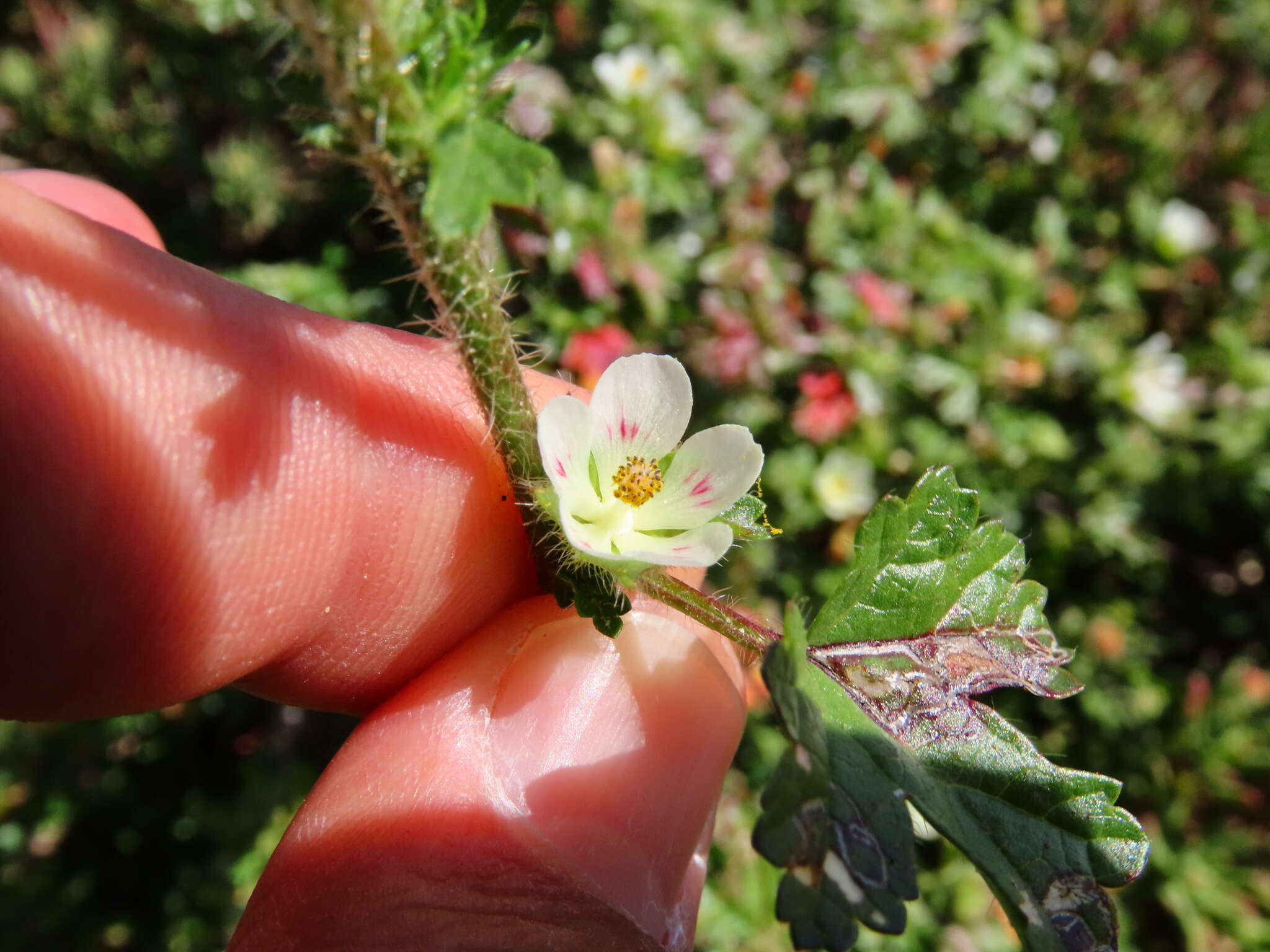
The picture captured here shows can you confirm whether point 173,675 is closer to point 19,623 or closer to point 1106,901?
point 19,623

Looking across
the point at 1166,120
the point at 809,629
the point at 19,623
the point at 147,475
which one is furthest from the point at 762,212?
the point at 19,623

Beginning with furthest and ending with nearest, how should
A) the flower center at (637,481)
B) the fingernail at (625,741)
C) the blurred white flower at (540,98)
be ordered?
the blurred white flower at (540,98)
the fingernail at (625,741)
the flower center at (637,481)

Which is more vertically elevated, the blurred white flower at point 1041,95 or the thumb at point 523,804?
the blurred white flower at point 1041,95

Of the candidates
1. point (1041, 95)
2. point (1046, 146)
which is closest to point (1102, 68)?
point (1041, 95)

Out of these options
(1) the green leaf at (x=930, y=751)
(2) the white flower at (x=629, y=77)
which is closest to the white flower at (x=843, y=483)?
(2) the white flower at (x=629, y=77)

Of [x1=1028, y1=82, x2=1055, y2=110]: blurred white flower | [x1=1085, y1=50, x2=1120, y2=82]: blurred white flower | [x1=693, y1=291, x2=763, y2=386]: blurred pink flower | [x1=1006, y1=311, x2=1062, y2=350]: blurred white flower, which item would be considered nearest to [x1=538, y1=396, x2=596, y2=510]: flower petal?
[x1=693, y1=291, x2=763, y2=386]: blurred pink flower

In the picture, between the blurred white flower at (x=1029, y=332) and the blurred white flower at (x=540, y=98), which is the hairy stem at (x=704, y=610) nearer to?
the blurred white flower at (x=540, y=98)

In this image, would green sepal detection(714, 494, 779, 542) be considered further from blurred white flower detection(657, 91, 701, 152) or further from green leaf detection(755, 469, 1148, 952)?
blurred white flower detection(657, 91, 701, 152)
